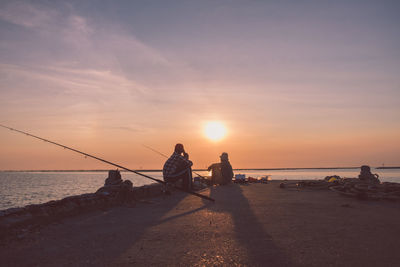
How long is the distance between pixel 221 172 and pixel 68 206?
14324 mm

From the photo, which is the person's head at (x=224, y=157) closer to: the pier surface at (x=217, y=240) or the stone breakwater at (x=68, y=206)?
the stone breakwater at (x=68, y=206)

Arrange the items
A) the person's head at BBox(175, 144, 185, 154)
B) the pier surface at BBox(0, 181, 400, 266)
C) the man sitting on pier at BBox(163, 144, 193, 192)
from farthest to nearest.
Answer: the person's head at BBox(175, 144, 185, 154)
the man sitting on pier at BBox(163, 144, 193, 192)
the pier surface at BBox(0, 181, 400, 266)

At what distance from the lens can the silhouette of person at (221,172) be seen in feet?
67.8

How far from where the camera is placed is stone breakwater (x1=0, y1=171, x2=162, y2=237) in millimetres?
5730

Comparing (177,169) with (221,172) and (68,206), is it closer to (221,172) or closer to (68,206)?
(68,206)

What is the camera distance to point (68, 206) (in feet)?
24.2

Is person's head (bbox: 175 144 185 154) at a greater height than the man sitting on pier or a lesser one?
greater

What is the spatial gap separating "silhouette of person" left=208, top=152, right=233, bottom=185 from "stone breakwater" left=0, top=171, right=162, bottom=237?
9349mm

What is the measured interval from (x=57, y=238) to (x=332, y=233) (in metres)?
4.96

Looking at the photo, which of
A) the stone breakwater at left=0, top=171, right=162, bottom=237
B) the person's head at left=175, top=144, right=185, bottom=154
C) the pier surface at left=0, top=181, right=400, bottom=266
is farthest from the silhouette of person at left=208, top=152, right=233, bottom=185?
the pier surface at left=0, top=181, right=400, bottom=266

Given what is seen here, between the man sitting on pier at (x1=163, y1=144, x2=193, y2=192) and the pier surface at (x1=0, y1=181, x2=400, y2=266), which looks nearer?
the pier surface at (x1=0, y1=181, x2=400, y2=266)

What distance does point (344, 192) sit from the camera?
10883mm

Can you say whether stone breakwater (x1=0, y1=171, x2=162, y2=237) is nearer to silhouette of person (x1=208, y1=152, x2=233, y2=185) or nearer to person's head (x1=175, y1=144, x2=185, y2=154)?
person's head (x1=175, y1=144, x2=185, y2=154)

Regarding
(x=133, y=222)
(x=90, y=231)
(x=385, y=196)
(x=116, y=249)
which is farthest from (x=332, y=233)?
(x=385, y=196)
